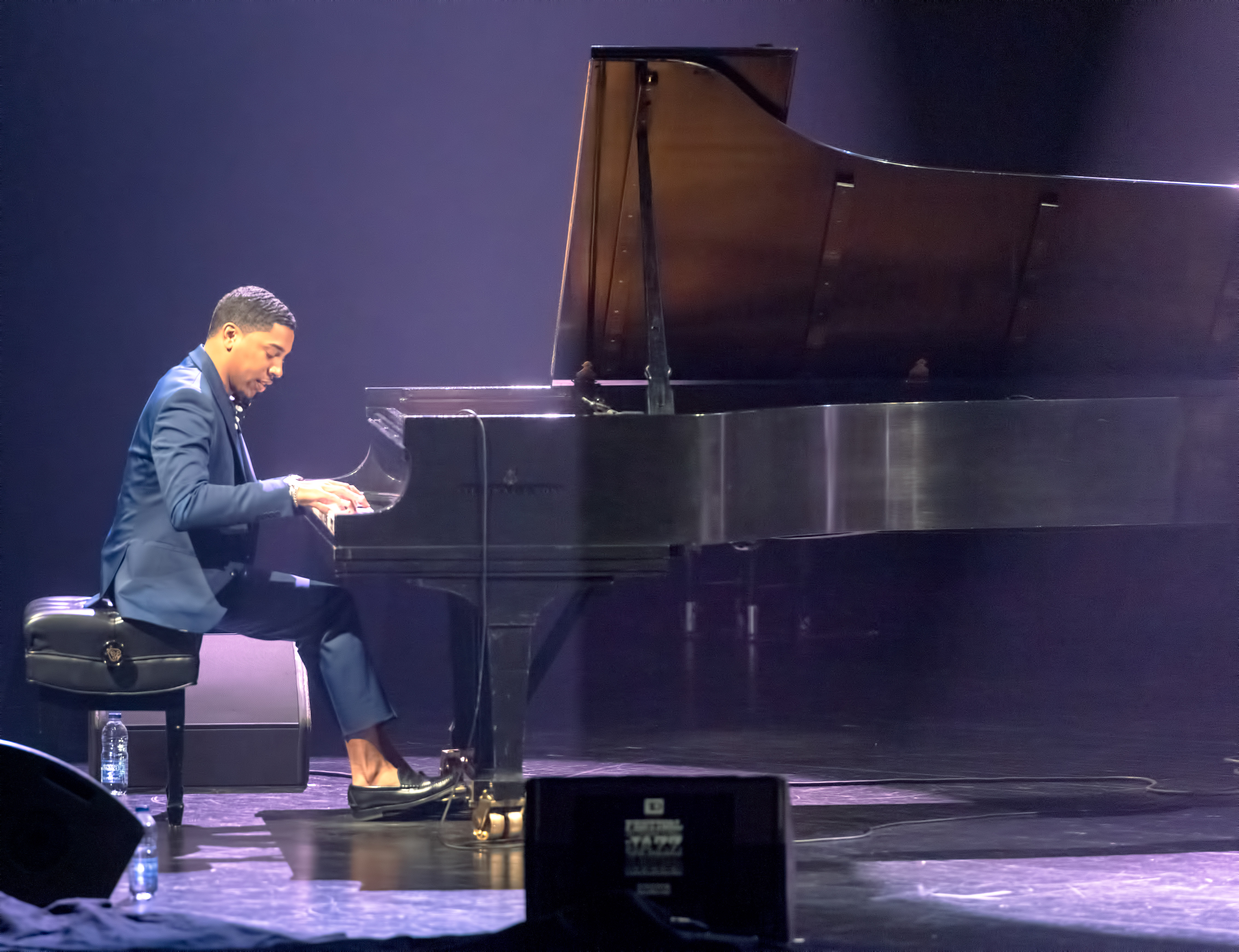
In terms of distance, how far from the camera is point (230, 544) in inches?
153

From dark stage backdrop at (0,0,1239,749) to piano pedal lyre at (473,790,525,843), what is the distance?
7.98 ft

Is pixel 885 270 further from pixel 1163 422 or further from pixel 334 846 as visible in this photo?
pixel 334 846

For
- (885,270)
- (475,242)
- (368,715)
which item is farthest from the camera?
(475,242)

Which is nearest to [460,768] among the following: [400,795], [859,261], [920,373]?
[400,795]

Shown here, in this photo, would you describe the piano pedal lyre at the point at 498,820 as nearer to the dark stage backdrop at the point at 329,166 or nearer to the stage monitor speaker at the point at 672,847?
the stage monitor speaker at the point at 672,847

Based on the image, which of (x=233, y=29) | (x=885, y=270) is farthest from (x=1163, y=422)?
(x=233, y=29)

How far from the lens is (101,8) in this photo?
568cm

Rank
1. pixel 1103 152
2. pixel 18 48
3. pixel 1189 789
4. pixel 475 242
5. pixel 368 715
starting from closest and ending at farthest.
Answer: pixel 368 715, pixel 1189 789, pixel 18 48, pixel 475 242, pixel 1103 152

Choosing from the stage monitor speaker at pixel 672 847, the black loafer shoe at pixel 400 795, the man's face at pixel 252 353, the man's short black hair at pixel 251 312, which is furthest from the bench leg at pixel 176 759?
the stage monitor speaker at pixel 672 847

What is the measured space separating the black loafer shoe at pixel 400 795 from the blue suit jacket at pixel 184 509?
0.58 metres

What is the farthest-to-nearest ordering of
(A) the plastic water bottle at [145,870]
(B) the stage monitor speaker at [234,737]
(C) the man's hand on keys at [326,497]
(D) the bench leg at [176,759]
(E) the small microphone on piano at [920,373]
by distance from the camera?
(E) the small microphone on piano at [920,373]
(B) the stage monitor speaker at [234,737]
(D) the bench leg at [176,759]
(C) the man's hand on keys at [326,497]
(A) the plastic water bottle at [145,870]

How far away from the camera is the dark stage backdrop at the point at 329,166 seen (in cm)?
570

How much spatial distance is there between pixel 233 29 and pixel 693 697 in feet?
10.3

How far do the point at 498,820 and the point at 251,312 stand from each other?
4.85 feet
